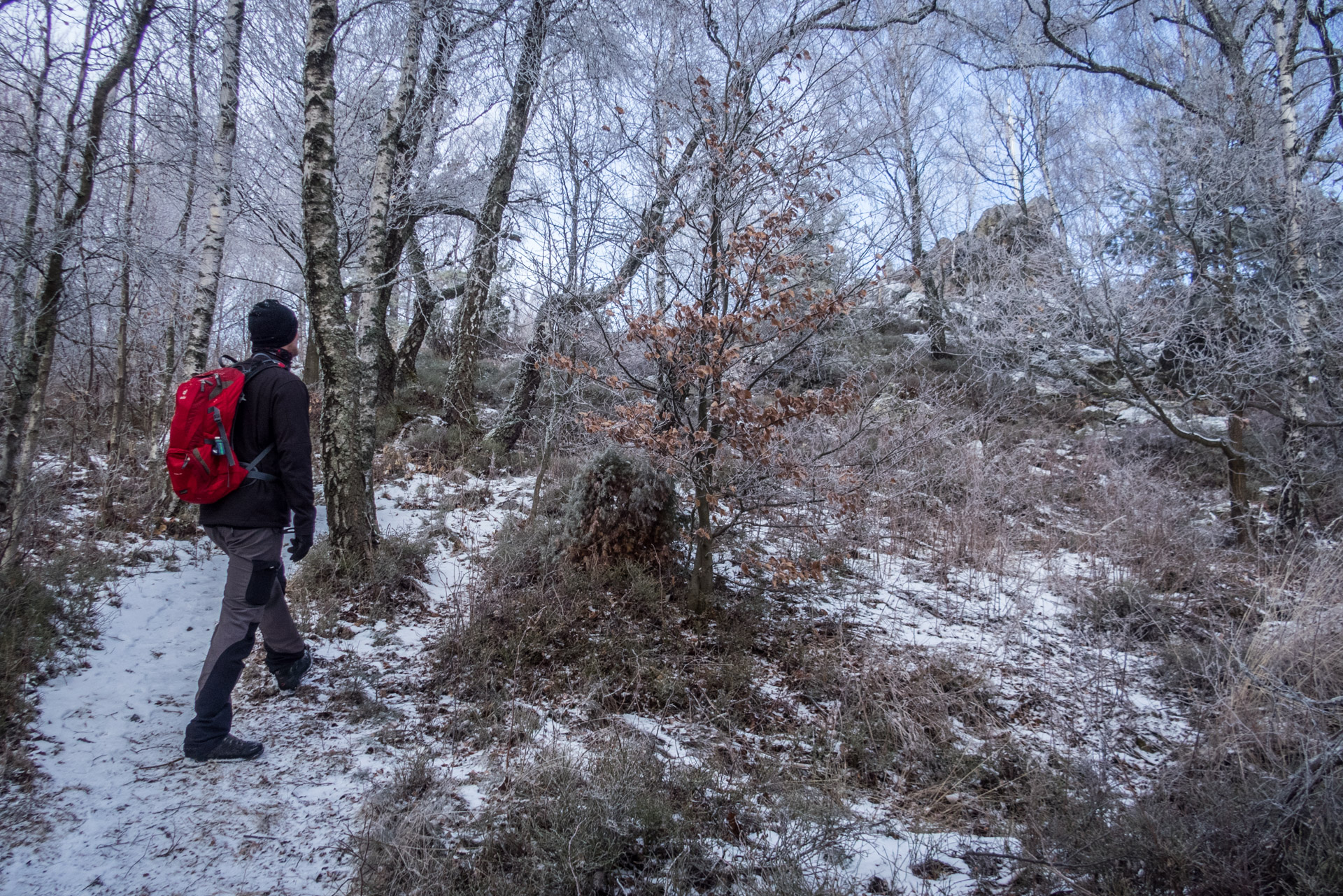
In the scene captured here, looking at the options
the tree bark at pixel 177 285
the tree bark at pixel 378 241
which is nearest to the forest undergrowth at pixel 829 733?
the tree bark at pixel 378 241

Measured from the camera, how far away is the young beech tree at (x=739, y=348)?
3889 millimetres

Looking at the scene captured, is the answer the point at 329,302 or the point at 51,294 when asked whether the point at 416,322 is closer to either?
the point at 329,302

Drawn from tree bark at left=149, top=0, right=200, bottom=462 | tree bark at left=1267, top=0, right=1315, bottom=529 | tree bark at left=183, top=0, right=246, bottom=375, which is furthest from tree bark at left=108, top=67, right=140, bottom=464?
tree bark at left=1267, top=0, right=1315, bottom=529

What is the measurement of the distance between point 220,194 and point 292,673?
501 centimetres

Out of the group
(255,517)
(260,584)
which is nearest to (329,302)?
(255,517)

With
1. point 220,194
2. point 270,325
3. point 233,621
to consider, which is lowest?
point 233,621

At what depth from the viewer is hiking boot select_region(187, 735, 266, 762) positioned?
2.83m

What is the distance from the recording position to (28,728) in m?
2.92

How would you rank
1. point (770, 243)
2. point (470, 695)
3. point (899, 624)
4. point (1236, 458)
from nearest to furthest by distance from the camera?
point (470, 695), point (770, 243), point (899, 624), point (1236, 458)

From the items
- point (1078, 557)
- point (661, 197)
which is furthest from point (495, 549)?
point (1078, 557)

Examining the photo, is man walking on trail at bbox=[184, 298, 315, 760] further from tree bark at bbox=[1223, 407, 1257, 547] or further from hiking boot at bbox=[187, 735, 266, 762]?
tree bark at bbox=[1223, 407, 1257, 547]

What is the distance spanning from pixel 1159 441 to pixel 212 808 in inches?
508

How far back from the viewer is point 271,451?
3.01 metres

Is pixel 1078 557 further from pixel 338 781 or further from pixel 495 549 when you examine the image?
pixel 338 781
